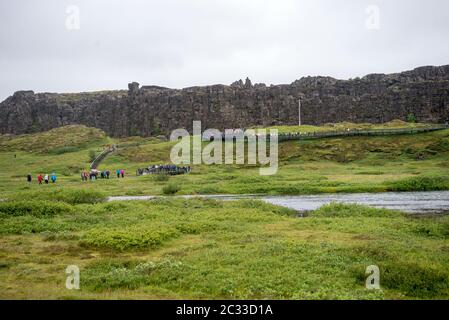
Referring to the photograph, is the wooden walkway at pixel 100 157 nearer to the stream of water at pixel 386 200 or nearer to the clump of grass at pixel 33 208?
the stream of water at pixel 386 200

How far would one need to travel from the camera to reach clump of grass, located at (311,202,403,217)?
36.2m

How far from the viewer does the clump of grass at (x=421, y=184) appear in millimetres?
56188

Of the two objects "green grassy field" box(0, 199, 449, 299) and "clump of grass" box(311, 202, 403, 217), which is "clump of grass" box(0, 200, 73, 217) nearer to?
"green grassy field" box(0, 199, 449, 299)

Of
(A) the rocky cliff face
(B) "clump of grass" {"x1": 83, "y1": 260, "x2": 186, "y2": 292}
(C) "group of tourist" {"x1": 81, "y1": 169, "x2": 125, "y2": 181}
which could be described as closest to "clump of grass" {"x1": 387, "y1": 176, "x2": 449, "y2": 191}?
(B) "clump of grass" {"x1": 83, "y1": 260, "x2": 186, "y2": 292}

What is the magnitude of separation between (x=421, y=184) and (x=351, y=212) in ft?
80.7

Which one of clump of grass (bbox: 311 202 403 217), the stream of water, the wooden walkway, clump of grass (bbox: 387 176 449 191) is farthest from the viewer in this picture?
the wooden walkway

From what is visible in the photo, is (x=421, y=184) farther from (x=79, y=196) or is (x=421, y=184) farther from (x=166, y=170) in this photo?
(x=166, y=170)

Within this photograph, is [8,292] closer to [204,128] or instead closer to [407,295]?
[407,295]

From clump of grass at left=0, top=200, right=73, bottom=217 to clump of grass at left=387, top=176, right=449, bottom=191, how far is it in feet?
127

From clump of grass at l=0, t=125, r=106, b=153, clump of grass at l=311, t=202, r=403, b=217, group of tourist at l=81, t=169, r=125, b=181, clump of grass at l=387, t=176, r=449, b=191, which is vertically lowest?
group of tourist at l=81, t=169, r=125, b=181

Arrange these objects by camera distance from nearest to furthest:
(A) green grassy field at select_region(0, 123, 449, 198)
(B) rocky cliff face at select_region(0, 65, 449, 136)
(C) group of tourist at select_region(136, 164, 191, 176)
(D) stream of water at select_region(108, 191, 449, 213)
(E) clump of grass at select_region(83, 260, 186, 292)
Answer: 1. (E) clump of grass at select_region(83, 260, 186, 292)
2. (D) stream of water at select_region(108, 191, 449, 213)
3. (A) green grassy field at select_region(0, 123, 449, 198)
4. (C) group of tourist at select_region(136, 164, 191, 176)
5. (B) rocky cliff face at select_region(0, 65, 449, 136)

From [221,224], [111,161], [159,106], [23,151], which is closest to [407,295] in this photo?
[221,224]

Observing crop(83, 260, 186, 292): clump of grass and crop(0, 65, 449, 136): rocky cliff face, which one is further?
crop(0, 65, 449, 136): rocky cliff face

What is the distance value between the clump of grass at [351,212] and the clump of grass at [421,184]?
21.1 metres
